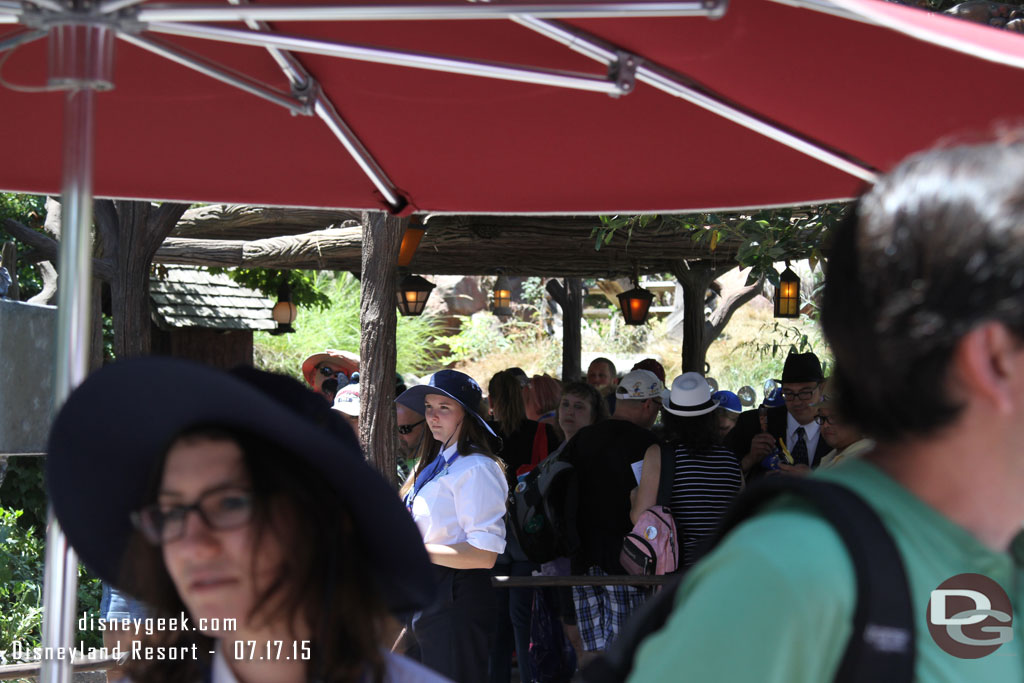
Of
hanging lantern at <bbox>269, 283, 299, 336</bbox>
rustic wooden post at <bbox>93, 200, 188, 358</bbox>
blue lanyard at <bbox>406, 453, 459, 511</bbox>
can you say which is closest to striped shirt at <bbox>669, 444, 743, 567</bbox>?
blue lanyard at <bbox>406, 453, 459, 511</bbox>

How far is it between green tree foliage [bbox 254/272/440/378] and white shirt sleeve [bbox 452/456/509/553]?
2091cm

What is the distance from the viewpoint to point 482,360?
2805cm

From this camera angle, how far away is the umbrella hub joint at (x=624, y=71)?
2.01 metres

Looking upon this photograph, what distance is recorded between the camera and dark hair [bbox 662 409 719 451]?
15.1 ft

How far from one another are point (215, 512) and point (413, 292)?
10048mm

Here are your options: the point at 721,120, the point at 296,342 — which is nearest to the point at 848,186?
the point at 721,120

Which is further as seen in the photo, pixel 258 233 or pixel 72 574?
pixel 258 233

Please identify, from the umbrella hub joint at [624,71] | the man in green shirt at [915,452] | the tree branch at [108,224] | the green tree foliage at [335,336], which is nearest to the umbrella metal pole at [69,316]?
the umbrella hub joint at [624,71]

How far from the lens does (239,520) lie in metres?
1.34

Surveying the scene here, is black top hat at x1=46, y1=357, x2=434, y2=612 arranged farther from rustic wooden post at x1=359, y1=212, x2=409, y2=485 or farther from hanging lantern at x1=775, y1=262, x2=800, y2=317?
hanging lantern at x1=775, y1=262, x2=800, y2=317

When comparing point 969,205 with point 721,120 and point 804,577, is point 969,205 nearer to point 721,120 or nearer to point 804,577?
point 804,577

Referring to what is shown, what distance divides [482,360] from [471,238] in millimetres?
18783

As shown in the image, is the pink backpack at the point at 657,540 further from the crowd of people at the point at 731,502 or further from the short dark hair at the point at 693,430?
the crowd of people at the point at 731,502

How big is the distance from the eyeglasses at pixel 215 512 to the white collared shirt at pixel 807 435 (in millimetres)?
4606
